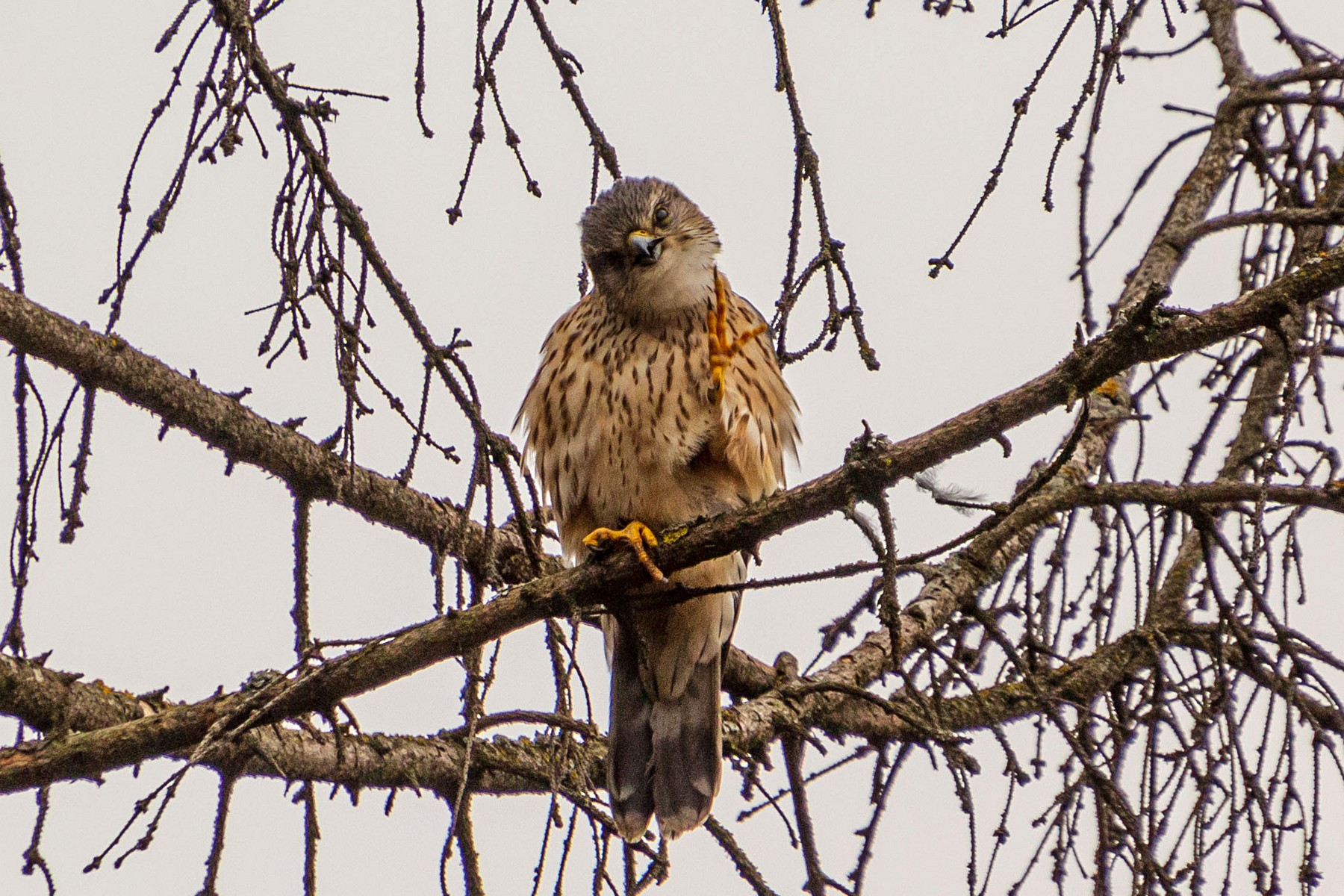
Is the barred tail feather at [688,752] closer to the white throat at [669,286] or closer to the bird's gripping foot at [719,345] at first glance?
the bird's gripping foot at [719,345]

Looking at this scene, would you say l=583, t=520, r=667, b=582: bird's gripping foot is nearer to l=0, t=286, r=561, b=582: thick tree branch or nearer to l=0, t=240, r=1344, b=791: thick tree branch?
l=0, t=240, r=1344, b=791: thick tree branch

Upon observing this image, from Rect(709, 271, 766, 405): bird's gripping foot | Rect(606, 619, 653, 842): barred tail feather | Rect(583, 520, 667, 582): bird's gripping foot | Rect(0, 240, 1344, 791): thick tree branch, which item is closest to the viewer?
Rect(0, 240, 1344, 791): thick tree branch

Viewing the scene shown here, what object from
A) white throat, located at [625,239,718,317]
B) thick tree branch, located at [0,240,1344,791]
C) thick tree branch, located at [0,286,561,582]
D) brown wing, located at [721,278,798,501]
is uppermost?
white throat, located at [625,239,718,317]

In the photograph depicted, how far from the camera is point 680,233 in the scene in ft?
13.3

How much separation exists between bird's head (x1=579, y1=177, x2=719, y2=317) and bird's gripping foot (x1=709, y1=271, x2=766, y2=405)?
8cm

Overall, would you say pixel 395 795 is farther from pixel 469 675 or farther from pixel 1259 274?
pixel 1259 274

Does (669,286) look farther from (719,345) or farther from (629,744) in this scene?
(629,744)

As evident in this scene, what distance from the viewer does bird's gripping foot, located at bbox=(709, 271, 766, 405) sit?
11.3 ft

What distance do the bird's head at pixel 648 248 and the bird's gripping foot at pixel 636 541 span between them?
1.05 m

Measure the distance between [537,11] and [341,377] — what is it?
0.77 m

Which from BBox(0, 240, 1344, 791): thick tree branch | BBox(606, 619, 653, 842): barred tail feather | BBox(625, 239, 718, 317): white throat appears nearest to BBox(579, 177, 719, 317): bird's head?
BBox(625, 239, 718, 317): white throat

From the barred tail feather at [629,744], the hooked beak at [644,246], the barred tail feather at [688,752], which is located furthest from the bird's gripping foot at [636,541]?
the hooked beak at [644,246]

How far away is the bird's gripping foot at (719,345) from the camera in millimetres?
3438

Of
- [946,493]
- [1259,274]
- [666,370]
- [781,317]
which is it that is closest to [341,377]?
[781,317]
